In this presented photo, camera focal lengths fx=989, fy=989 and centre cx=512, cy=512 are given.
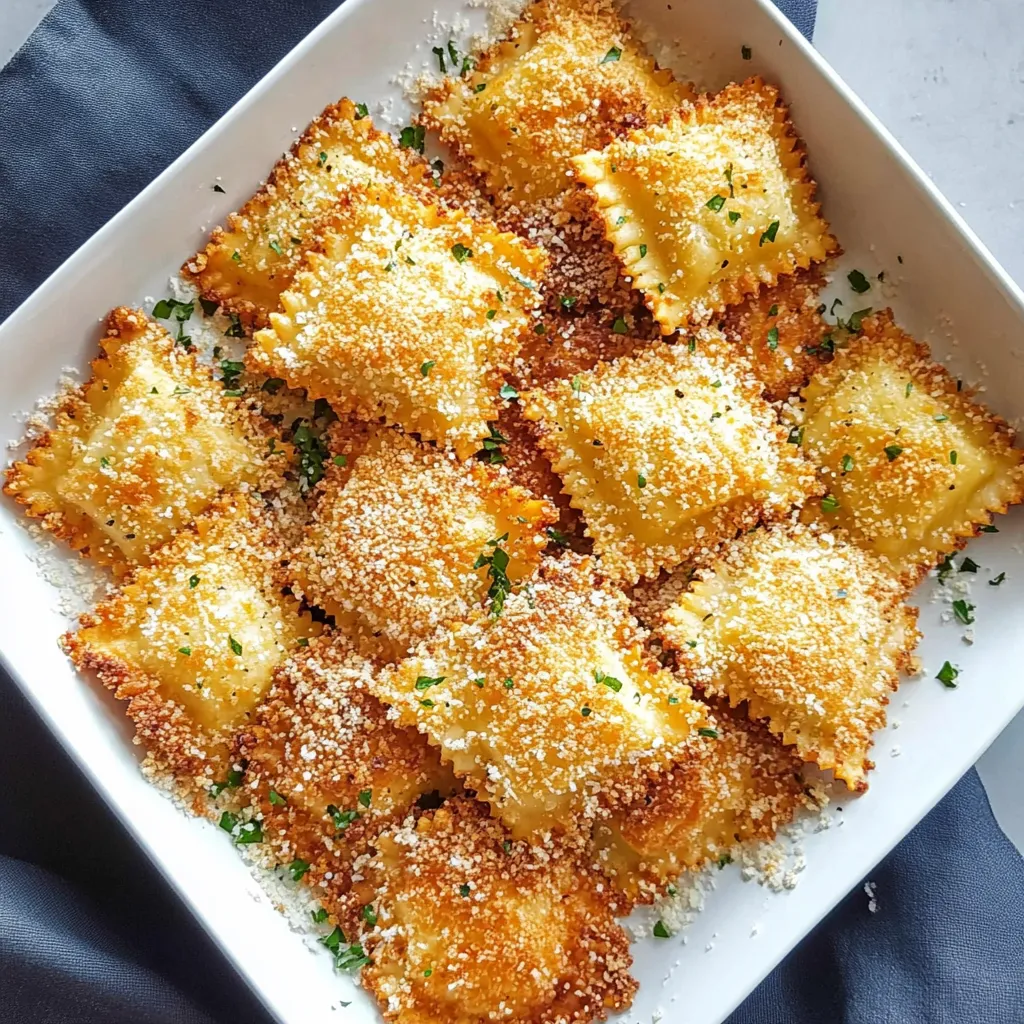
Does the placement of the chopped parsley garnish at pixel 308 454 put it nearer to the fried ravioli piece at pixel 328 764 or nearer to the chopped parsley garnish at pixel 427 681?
the fried ravioli piece at pixel 328 764

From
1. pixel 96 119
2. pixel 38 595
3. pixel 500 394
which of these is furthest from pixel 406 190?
pixel 38 595

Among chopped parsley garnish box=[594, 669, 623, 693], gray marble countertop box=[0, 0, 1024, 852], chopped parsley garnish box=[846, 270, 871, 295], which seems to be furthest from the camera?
gray marble countertop box=[0, 0, 1024, 852]

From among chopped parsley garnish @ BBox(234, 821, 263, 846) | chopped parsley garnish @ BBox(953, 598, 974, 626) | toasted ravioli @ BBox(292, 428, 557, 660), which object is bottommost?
chopped parsley garnish @ BBox(953, 598, 974, 626)

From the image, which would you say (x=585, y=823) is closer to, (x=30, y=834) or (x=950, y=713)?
(x=950, y=713)

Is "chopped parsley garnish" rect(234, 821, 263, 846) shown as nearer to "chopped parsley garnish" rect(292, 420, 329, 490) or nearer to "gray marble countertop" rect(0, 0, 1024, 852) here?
"chopped parsley garnish" rect(292, 420, 329, 490)

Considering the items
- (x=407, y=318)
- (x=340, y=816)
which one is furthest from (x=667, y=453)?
(x=340, y=816)

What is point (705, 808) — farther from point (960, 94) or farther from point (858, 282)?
point (960, 94)

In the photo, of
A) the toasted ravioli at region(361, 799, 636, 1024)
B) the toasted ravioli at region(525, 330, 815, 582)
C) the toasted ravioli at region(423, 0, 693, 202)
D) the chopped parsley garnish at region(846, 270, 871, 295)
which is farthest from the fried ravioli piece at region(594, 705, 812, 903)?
the toasted ravioli at region(423, 0, 693, 202)
